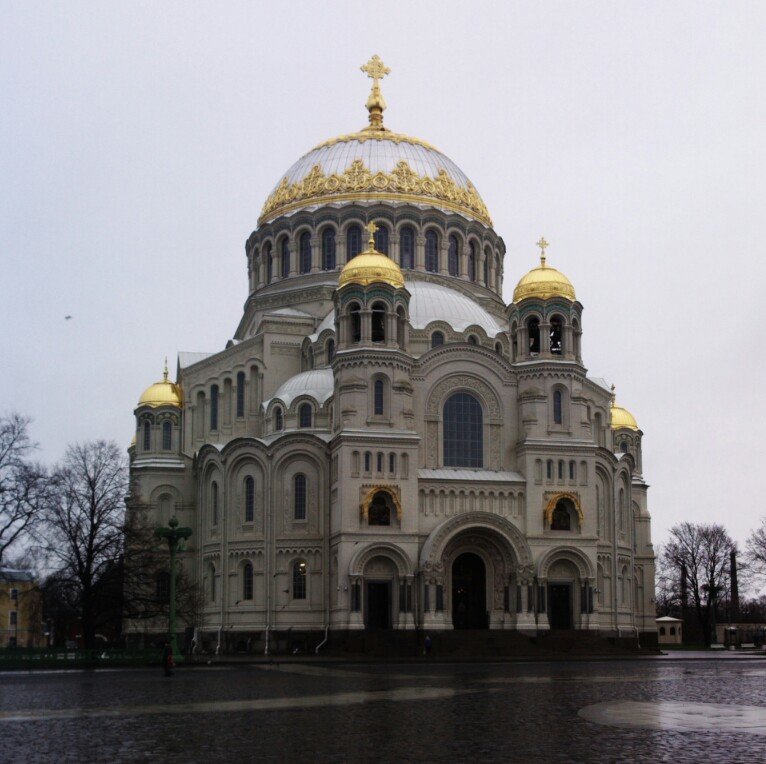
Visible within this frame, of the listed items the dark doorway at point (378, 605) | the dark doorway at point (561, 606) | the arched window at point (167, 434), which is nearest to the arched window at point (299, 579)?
the dark doorway at point (378, 605)

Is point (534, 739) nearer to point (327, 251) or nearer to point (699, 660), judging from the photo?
point (699, 660)

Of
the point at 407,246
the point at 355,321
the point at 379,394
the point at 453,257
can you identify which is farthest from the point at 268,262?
the point at 379,394

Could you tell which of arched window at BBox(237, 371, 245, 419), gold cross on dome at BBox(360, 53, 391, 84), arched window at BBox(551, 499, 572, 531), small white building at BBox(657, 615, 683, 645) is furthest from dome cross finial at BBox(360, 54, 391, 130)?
small white building at BBox(657, 615, 683, 645)

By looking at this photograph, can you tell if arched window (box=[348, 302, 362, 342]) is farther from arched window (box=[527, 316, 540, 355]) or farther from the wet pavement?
the wet pavement

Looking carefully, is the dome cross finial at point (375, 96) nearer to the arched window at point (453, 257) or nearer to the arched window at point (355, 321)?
the arched window at point (453, 257)

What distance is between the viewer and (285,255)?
67812 millimetres

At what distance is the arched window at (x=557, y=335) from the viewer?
56.1 meters

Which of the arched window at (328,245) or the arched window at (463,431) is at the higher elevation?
the arched window at (328,245)

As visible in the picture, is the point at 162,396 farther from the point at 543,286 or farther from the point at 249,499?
the point at 543,286

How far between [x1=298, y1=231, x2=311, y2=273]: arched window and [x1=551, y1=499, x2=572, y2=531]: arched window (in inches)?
815

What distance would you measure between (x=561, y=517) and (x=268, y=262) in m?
23.8

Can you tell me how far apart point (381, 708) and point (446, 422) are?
3393 centimetres

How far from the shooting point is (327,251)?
6638cm

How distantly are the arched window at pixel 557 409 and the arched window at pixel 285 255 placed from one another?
1883 centimetres
